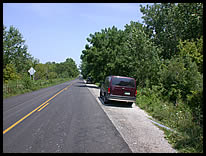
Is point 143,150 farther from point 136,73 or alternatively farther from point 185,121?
point 136,73

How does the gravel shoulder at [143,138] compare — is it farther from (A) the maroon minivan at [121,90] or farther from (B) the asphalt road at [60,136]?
(A) the maroon minivan at [121,90]

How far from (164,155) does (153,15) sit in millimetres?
39072

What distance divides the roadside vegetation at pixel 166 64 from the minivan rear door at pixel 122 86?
142 centimetres

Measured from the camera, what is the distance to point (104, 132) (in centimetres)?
650

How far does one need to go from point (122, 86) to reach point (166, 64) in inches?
446

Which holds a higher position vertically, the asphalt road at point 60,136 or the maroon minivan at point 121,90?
the maroon minivan at point 121,90

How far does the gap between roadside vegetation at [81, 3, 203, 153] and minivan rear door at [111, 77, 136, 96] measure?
1.42 metres

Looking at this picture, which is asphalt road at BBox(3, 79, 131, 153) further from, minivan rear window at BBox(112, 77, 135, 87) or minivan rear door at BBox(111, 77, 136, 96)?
minivan rear window at BBox(112, 77, 135, 87)

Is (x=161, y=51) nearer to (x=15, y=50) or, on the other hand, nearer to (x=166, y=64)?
(x=166, y=64)

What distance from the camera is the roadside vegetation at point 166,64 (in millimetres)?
8148

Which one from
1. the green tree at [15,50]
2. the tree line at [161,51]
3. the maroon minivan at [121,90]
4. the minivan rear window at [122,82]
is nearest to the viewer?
the maroon minivan at [121,90]

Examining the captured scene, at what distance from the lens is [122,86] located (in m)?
13.2

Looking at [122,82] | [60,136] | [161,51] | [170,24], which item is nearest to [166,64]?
[161,51]

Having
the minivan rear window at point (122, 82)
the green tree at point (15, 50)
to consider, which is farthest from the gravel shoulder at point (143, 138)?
the green tree at point (15, 50)
